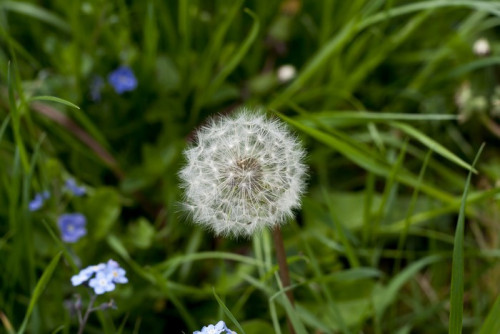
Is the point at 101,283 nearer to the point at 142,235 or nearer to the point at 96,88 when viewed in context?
the point at 142,235

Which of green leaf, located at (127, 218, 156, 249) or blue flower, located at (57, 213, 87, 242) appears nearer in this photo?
blue flower, located at (57, 213, 87, 242)

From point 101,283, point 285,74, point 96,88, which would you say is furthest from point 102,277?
point 285,74

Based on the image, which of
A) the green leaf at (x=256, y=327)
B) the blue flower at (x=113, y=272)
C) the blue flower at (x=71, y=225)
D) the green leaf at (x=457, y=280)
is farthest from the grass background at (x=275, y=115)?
the green leaf at (x=457, y=280)

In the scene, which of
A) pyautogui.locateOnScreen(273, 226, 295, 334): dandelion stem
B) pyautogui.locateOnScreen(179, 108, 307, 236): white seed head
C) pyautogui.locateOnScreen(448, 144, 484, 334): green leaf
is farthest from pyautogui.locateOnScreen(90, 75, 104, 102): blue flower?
pyautogui.locateOnScreen(448, 144, 484, 334): green leaf

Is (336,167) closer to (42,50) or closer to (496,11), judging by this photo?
(496,11)

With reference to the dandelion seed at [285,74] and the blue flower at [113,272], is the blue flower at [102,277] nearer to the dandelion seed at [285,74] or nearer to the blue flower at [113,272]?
the blue flower at [113,272]

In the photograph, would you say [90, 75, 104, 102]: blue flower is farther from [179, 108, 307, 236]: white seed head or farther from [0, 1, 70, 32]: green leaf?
[179, 108, 307, 236]: white seed head
